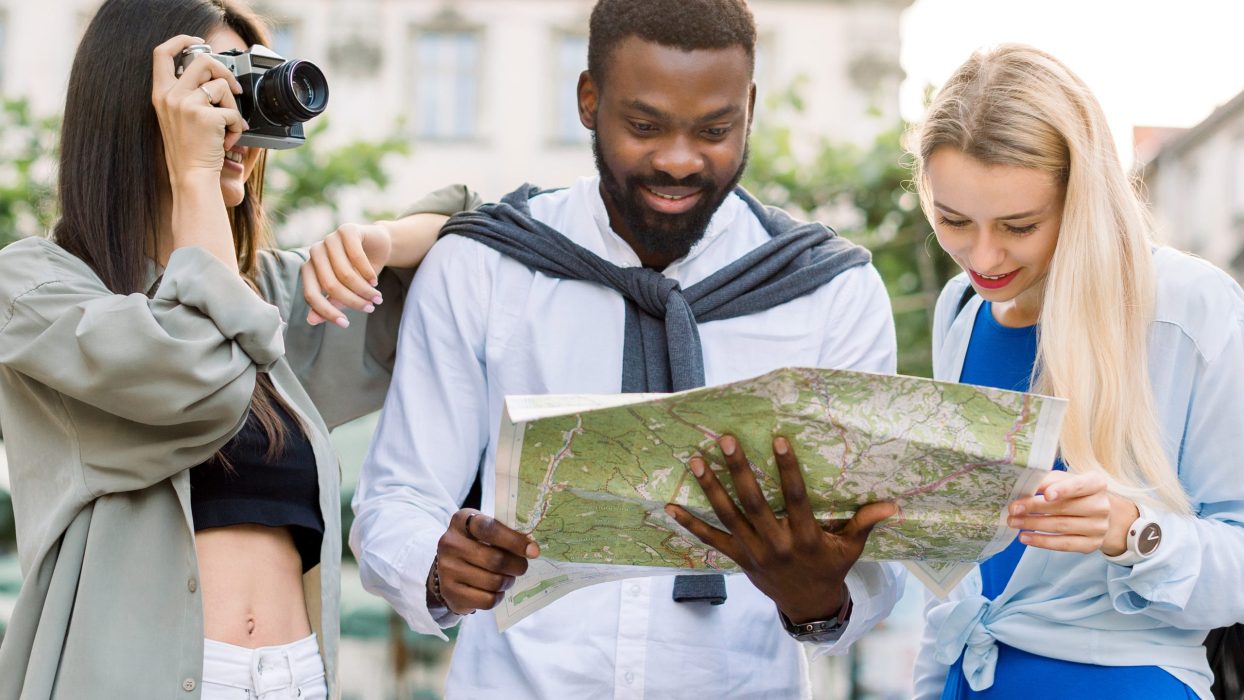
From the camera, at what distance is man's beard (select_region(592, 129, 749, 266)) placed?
2291 millimetres

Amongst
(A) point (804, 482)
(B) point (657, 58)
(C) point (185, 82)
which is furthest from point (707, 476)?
(C) point (185, 82)

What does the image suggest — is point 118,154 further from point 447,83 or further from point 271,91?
point 447,83

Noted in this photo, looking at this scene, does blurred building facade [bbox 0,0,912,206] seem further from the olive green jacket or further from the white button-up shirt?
the olive green jacket

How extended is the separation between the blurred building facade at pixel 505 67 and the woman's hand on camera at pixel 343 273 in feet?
53.6

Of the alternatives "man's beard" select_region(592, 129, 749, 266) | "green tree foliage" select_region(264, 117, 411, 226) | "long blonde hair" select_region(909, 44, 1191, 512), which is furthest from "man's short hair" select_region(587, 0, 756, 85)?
"green tree foliage" select_region(264, 117, 411, 226)

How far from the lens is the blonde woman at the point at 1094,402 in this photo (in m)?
1.94

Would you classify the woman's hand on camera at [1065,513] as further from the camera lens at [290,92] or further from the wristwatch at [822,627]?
the camera lens at [290,92]

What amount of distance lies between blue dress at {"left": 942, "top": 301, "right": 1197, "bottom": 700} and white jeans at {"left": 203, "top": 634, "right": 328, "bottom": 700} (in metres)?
1.02

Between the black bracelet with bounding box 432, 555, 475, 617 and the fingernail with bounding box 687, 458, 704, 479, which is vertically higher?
the fingernail with bounding box 687, 458, 704, 479

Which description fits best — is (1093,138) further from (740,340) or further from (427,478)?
(427,478)

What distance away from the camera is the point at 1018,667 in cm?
211

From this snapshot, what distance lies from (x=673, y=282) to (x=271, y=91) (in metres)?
0.73

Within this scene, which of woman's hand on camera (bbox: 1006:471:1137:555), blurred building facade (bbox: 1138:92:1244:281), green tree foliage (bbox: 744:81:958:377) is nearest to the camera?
woman's hand on camera (bbox: 1006:471:1137:555)

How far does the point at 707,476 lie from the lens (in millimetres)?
1775
